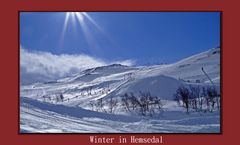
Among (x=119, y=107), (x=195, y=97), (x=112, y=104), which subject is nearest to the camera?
(x=195, y=97)

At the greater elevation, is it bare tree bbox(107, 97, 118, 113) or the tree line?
the tree line

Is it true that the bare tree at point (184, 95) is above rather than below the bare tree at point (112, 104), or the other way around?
above

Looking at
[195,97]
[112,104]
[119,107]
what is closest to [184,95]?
[195,97]

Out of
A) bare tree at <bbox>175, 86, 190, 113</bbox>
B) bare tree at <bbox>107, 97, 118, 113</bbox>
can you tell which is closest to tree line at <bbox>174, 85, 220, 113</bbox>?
bare tree at <bbox>175, 86, 190, 113</bbox>

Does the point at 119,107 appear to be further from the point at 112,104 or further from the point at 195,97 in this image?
the point at 195,97

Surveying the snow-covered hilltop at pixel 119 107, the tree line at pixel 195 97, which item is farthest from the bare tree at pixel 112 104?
the tree line at pixel 195 97

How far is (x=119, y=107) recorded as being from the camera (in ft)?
39.8

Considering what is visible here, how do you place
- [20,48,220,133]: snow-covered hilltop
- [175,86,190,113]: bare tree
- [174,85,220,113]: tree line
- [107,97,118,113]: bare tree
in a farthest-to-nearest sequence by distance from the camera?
[107,97,118,113]: bare tree < [175,86,190,113]: bare tree < [174,85,220,113]: tree line < [20,48,220,133]: snow-covered hilltop

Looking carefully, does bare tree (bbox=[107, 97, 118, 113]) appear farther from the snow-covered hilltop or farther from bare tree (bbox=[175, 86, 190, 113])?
bare tree (bbox=[175, 86, 190, 113])

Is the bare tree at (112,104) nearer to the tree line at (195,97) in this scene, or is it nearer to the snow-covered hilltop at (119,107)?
the snow-covered hilltop at (119,107)

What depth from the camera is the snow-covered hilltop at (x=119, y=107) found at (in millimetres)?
8656

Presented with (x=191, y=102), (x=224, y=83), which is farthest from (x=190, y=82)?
(x=224, y=83)

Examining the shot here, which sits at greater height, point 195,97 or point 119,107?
point 195,97

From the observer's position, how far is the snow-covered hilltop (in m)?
8.66
